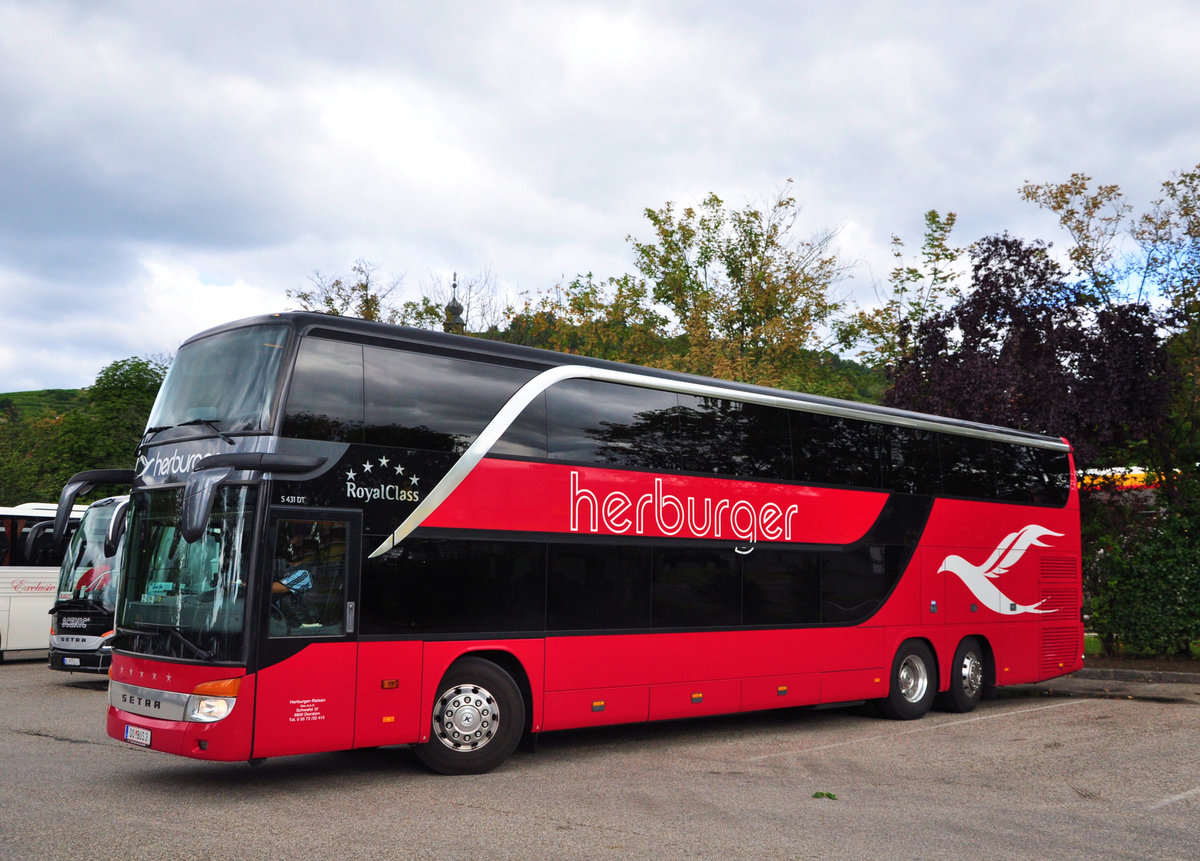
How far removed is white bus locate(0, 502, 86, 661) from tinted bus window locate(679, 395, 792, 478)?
13.3 meters

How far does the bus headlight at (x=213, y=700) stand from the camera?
7.94 m

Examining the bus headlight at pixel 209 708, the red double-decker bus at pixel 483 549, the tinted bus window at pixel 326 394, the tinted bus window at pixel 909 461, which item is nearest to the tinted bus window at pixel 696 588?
the red double-decker bus at pixel 483 549

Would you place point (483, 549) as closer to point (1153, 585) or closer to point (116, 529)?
point (116, 529)

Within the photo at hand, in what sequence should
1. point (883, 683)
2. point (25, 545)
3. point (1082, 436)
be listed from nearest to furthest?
point (883, 683) < point (1082, 436) < point (25, 545)

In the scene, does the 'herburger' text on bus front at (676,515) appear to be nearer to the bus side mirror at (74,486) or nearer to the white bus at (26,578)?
the bus side mirror at (74,486)

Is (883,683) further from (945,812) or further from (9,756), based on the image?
(9,756)

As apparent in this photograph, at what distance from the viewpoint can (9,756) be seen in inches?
381

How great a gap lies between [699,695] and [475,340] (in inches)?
177

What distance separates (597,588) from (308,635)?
3041 mm

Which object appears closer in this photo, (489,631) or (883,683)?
(489,631)

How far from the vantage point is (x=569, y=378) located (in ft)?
34.1

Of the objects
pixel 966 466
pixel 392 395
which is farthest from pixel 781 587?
pixel 392 395

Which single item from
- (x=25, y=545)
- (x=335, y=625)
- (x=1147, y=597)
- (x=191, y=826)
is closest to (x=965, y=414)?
(x=1147, y=597)

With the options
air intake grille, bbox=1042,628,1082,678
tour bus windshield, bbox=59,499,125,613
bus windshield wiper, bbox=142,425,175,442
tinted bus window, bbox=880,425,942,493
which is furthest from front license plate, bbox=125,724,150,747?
air intake grille, bbox=1042,628,1082,678
